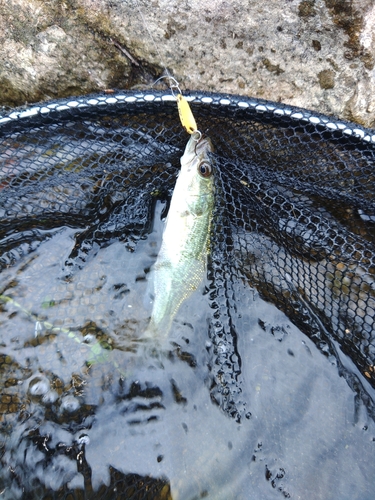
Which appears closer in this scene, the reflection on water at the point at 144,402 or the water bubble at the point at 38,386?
the reflection on water at the point at 144,402

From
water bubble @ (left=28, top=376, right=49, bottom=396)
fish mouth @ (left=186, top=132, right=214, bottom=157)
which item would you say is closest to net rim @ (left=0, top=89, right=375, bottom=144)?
fish mouth @ (left=186, top=132, right=214, bottom=157)

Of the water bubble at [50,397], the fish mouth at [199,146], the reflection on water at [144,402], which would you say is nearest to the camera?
the reflection on water at [144,402]

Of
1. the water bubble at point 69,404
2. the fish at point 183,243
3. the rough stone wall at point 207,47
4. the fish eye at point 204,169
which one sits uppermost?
the rough stone wall at point 207,47

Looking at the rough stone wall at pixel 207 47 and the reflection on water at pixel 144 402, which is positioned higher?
the rough stone wall at pixel 207 47

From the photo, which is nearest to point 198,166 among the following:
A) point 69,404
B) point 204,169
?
point 204,169

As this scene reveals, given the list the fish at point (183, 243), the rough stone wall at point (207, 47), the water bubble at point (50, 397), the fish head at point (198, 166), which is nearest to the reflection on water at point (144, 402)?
the water bubble at point (50, 397)

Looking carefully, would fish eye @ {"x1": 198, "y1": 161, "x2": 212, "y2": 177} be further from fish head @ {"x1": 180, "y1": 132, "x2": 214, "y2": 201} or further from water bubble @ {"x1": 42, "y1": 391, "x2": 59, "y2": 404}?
water bubble @ {"x1": 42, "y1": 391, "x2": 59, "y2": 404}

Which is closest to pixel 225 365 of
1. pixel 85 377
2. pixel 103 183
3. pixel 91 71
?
pixel 85 377

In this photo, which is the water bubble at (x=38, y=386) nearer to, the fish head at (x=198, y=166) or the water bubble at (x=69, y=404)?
the water bubble at (x=69, y=404)
